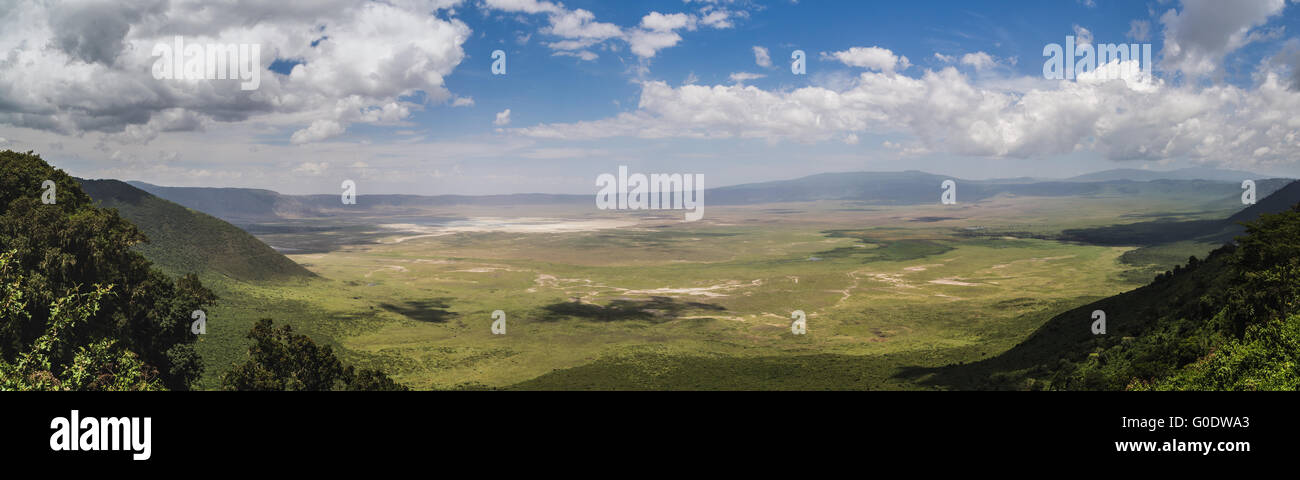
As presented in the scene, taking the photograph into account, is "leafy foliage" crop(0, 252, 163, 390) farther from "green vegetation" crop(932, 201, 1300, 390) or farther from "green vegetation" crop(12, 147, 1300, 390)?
"green vegetation" crop(932, 201, 1300, 390)

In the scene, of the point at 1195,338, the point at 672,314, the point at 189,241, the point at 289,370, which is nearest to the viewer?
the point at 1195,338

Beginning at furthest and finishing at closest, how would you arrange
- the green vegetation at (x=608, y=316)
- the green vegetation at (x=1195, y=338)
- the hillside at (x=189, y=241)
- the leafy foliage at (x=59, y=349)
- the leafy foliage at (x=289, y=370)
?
the hillside at (x=189, y=241) < the leafy foliage at (x=289, y=370) < the green vegetation at (x=608, y=316) < the leafy foliage at (x=59, y=349) < the green vegetation at (x=1195, y=338)

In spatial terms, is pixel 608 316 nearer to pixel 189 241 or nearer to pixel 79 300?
pixel 79 300

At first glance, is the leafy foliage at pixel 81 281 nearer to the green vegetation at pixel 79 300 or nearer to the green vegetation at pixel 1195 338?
the green vegetation at pixel 79 300

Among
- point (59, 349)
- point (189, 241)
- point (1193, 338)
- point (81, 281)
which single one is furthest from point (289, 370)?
point (189, 241)

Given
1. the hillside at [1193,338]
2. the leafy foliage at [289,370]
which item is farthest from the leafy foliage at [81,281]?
the hillside at [1193,338]
